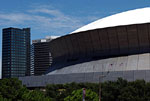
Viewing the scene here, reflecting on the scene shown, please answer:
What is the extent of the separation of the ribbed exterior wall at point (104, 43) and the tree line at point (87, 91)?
24.0ft

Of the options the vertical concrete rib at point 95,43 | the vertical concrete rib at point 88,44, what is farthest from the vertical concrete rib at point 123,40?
the vertical concrete rib at point 88,44

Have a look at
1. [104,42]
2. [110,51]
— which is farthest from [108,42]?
[110,51]

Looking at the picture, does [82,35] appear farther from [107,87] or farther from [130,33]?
[107,87]

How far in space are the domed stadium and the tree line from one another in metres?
2.53

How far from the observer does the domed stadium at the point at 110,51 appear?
42.1 meters

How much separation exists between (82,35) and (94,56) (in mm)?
3651

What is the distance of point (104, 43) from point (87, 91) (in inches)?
603

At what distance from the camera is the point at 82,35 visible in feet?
158

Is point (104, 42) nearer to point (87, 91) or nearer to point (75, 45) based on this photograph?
point (75, 45)

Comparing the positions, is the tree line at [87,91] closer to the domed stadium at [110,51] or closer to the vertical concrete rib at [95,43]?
the domed stadium at [110,51]

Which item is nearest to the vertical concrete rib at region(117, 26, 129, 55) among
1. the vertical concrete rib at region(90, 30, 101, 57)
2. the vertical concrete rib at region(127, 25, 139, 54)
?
the vertical concrete rib at region(127, 25, 139, 54)

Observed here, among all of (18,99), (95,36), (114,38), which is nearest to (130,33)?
(114,38)

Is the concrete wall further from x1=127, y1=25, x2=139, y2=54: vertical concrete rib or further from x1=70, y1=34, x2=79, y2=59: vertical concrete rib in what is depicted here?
x1=70, y1=34, x2=79, y2=59: vertical concrete rib

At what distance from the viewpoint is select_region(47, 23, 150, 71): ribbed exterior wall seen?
4412 centimetres
